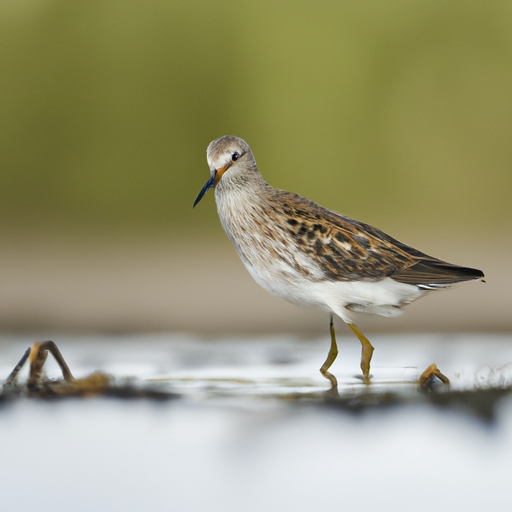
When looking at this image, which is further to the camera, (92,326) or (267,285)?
(92,326)

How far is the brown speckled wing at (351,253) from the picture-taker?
7.20ft

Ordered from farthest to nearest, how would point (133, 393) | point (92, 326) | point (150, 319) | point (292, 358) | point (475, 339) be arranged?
1. point (150, 319)
2. point (92, 326)
3. point (475, 339)
4. point (292, 358)
5. point (133, 393)

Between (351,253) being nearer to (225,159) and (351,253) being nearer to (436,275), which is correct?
(436,275)

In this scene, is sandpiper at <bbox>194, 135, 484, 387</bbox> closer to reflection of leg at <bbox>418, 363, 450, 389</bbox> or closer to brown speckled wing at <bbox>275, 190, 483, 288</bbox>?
brown speckled wing at <bbox>275, 190, 483, 288</bbox>

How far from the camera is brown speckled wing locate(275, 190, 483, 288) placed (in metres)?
2.19

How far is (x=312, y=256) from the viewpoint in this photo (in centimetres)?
218

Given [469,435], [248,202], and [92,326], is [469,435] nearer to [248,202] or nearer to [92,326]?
[248,202]

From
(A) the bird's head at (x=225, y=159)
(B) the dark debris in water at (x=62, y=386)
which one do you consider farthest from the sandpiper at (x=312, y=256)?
(B) the dark debris in water at (x=62, y=386)

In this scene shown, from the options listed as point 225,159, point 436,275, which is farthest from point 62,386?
point 436,275

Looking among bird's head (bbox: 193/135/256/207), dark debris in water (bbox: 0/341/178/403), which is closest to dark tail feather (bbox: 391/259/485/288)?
bird's head (bbox: 193/135/256/207)

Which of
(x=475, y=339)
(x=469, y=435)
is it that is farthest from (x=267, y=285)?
(x=475, y=339)

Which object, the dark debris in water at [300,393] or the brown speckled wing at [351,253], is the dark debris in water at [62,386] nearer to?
the dark debris in water at [300,393]

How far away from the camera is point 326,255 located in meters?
2.19

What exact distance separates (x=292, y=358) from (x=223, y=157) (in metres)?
0.69
